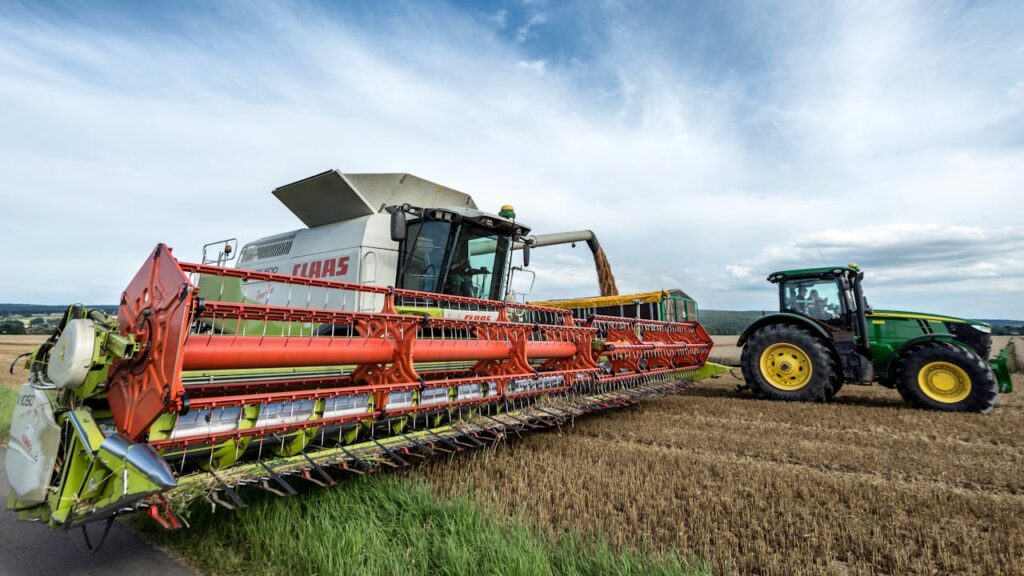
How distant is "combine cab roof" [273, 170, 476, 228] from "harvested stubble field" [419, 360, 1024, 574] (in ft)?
9.69

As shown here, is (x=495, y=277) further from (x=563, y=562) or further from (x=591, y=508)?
(x=563, y=562)

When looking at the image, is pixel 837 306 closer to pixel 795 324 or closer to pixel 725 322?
pixel 795 324

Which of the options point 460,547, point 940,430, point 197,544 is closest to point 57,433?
point 197,544

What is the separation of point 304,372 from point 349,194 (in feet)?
7.94

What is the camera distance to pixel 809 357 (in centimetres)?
660

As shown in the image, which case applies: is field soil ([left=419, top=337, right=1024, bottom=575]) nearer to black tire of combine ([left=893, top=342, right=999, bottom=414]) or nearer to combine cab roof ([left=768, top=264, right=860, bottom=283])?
black tire of combine ([left=893, top=342, right=999, bottom=414])

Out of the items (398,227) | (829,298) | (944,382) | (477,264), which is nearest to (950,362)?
(944,382)

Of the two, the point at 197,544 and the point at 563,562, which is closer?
the point at 563,562

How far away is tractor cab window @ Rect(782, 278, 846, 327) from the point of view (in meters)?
6.89

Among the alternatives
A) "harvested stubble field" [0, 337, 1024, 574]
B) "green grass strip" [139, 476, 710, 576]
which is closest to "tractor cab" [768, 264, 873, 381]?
"harvested stubble field" [0, 337, 1024, 574]

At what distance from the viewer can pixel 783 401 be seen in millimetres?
6586

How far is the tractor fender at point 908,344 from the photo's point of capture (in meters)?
6.05


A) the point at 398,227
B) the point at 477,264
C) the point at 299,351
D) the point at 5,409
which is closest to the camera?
the point at 299,351

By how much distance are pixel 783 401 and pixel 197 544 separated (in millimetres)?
6495
